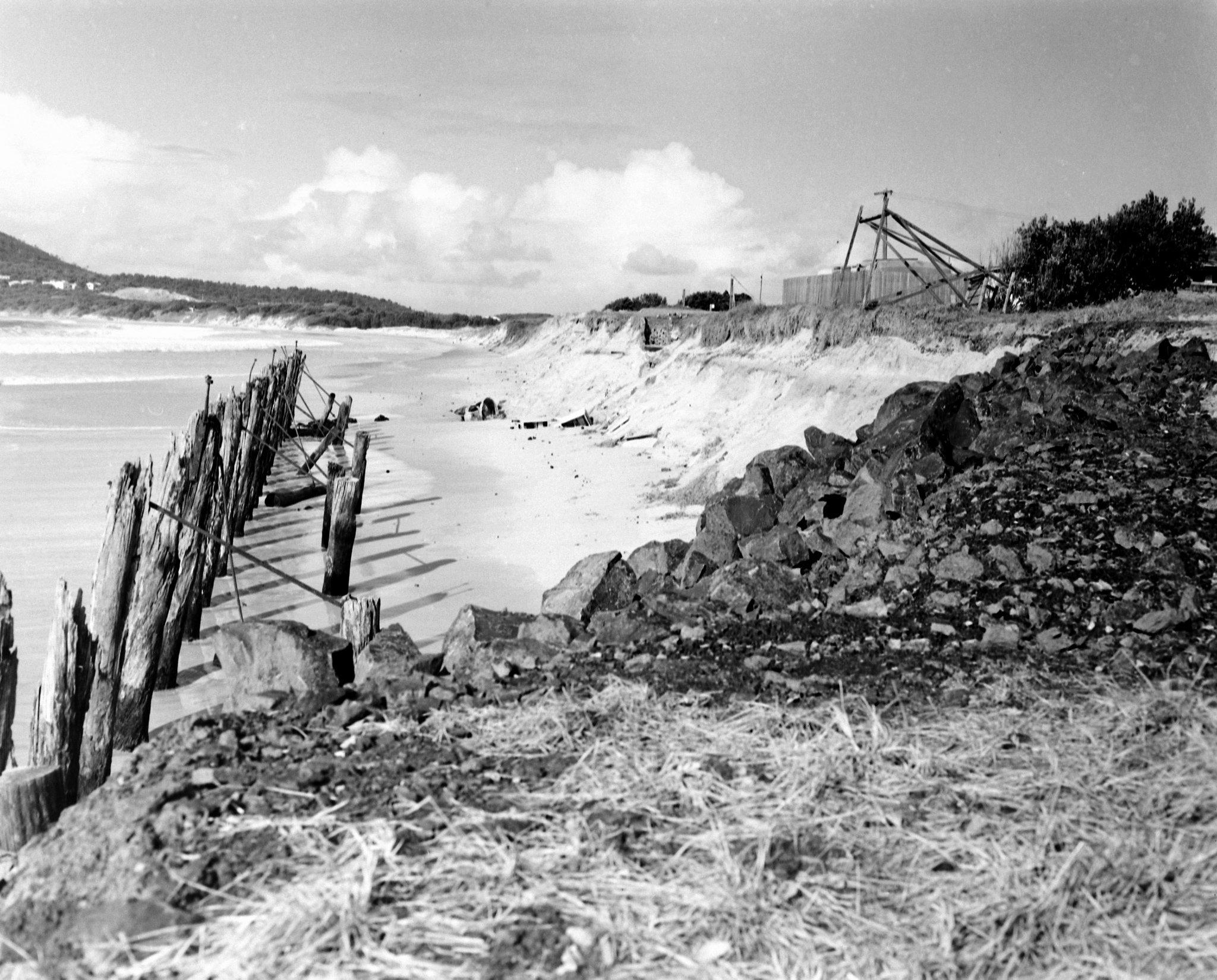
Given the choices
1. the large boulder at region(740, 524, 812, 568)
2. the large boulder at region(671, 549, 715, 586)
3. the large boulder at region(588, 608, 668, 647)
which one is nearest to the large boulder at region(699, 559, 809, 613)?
the large boulder at region(740, 524, 812, 568)

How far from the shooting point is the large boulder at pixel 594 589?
7.38 metres

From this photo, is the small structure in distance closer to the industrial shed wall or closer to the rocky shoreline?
the industrial shed wall

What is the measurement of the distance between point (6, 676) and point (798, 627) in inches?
159

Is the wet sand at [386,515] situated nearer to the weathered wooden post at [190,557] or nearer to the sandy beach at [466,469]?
the sandy beach at [466,469]

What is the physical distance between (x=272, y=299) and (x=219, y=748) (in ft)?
460

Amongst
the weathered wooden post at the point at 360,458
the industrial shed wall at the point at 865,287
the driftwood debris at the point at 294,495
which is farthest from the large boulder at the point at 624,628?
the industrial shed wall at the point at 865,287

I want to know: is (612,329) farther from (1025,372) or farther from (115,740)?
(115,740)

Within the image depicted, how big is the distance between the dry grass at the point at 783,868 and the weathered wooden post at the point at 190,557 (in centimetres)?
399

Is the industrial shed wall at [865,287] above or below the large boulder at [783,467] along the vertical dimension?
above

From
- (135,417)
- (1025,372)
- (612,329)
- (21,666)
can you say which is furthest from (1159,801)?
(612,329)

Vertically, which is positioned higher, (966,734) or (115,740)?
(966,734)

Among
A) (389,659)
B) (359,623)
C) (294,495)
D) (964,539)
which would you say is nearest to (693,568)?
(964,539)

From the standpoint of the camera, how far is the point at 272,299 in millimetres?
136125

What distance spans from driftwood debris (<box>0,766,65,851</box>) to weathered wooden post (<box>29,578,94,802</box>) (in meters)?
0.44
